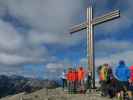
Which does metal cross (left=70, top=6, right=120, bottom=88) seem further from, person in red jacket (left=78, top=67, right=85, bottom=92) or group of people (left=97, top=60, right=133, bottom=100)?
group of people (left=97, top=60, right=133, bottom=100)

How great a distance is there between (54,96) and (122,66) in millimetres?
6265

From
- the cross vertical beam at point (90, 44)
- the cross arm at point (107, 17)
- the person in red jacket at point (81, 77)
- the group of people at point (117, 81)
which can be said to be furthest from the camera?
the cross vertical beam at point (90, 44)

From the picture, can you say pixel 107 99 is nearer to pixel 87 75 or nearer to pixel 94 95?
pixel 94 95

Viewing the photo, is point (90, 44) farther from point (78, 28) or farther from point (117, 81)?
point (117, 81)

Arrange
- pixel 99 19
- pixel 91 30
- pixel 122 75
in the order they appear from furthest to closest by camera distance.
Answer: pixel 91 30 → pixel 99 19 → pixel 122 75

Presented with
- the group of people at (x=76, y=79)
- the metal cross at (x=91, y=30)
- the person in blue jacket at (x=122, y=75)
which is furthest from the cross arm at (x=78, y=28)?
the person in blue jacket at (x=122, y=75)

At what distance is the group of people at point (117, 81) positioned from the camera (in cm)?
2272

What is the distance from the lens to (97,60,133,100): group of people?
22719 mm

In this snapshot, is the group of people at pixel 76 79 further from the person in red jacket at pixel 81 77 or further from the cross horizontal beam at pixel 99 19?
the cross horizontal beam at pixel 99 19

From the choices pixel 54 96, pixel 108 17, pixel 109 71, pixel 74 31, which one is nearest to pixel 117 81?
pixel 109 71

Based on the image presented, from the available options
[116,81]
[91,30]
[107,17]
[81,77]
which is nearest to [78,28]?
[91,30]

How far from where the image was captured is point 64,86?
30.4m

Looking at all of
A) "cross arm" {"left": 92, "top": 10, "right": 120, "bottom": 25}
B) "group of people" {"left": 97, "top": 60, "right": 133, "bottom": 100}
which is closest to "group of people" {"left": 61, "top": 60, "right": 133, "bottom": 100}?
"group of people" {"left": 97, "top": 60, "right": 133, "bottom": 100}

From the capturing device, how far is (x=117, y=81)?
23.7 m
